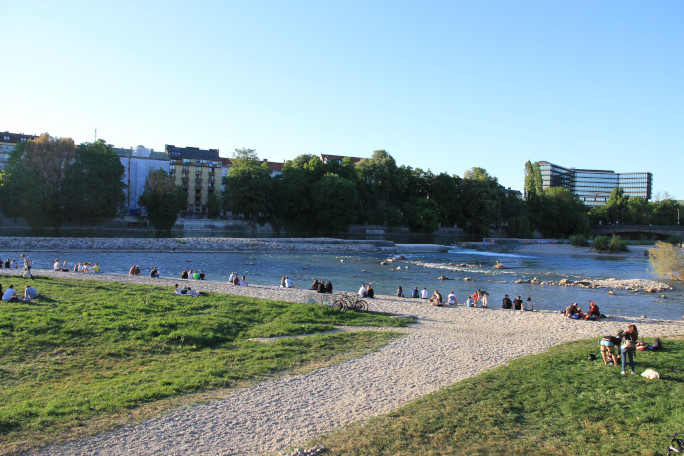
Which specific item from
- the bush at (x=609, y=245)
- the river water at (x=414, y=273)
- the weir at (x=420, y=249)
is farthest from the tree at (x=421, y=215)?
the river water at (x=414, y=273)

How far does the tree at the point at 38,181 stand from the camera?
6919 cm

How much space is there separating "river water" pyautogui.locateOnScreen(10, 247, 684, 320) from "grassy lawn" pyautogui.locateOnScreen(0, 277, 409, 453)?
Result: 13.6 meters

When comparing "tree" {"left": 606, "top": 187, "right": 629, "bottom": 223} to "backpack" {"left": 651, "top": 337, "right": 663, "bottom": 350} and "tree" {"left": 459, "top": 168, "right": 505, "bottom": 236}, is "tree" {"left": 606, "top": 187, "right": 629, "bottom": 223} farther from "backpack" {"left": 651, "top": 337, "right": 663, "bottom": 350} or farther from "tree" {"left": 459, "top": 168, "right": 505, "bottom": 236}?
"backpack" {"left": 651, "top": 337, "right": 663, "bottom": 350}

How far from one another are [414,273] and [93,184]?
2272 inches

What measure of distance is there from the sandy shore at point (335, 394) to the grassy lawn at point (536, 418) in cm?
59

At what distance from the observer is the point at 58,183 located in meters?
74.7

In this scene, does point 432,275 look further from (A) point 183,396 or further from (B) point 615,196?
(B) point 615,196

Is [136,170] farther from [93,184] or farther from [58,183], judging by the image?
[93,184]

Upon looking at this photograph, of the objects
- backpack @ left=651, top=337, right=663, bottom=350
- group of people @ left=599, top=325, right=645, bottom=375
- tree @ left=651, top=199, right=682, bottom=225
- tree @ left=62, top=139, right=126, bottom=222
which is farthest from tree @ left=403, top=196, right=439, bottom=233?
group of people @ left=599, top=325, right=645, bottom=375

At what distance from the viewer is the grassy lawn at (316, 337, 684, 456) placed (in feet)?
23.0

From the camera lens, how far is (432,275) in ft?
132

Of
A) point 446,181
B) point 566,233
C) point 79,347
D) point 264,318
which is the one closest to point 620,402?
point 264,318

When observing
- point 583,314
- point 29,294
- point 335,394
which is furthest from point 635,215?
point 29,294

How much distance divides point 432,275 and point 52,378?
1314 inches
